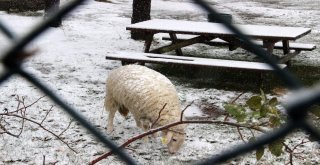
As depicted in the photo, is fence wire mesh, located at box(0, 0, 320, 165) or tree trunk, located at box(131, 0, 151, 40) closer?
fence wire mesh, located at box(0, 0, 320, 165)

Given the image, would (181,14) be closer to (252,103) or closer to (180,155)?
(180,155)

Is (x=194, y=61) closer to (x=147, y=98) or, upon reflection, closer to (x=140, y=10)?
(x=147, y=98)

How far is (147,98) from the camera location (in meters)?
4.46

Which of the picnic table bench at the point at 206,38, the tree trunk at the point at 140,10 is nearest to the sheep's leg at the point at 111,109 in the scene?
the picnic table bench at the point at 206,38

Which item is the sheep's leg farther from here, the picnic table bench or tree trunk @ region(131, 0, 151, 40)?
tree trunk @ region(131, 0, 151, 40)

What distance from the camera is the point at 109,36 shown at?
10.2m

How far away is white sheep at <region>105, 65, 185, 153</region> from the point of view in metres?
4.43

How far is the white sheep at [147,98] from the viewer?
4426 millimetres

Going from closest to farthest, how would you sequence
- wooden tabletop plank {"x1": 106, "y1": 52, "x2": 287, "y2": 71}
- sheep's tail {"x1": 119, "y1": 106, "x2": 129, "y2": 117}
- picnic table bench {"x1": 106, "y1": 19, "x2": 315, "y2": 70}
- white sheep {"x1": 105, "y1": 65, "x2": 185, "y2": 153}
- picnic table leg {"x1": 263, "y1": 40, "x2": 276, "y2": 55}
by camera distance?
white sheep {"x1": 105, "y1": 65, "x2": 185, "y2": 153}
sheep's tail {"x1": 119, "y1": 106, "x2": 129, "y2": 117}
wooden tabletop plank {"x1": 106, "y1": 52, "x2": 287, "y2": 71}
picnic table bench {"x1": 106, "y1": 19, "x2": 315, "y2": 70}
picnic table leg {"x1": 263, "y1": 40, "x2": 276, "y2": 55}

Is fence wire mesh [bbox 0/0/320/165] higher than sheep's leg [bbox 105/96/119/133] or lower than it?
higher

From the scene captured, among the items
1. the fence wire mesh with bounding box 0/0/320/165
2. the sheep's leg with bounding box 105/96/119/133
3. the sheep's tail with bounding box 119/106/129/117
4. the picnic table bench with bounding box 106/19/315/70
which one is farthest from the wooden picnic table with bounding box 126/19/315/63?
the fence wire mesh with bounding box 0/0/320/165

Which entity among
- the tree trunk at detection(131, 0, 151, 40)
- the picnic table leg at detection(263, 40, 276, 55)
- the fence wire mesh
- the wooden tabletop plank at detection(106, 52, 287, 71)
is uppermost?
the fence wire mesh

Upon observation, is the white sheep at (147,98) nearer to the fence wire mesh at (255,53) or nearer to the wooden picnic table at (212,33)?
the wooden picnic table at (212,33)

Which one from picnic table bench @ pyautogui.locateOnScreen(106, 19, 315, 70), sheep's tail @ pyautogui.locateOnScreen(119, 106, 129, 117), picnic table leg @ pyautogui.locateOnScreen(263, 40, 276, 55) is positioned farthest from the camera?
picnic table leg @ pyautogui.locateOnScreen(263, 40, 276, 55)
